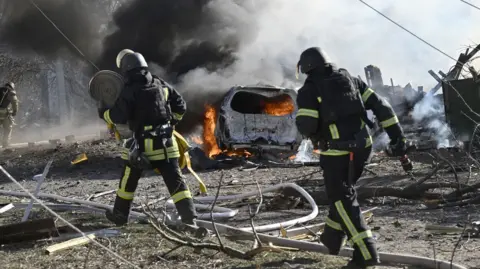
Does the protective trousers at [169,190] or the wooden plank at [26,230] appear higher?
the protective trousers at [169,190]

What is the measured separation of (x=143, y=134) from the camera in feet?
18.7

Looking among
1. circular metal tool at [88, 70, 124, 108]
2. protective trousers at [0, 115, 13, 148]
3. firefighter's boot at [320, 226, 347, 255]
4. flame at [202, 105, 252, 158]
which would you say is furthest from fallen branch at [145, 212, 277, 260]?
protective trousers at [0, 115, 13, 148]

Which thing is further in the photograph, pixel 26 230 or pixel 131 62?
pixel 131 62

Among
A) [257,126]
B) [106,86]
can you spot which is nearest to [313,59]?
[106,86]

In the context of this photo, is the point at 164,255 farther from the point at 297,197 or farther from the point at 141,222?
the point at 297,197

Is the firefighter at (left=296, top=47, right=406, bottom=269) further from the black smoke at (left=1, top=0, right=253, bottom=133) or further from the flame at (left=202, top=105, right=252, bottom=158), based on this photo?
the black smoke at (left=1, top=0, right=253, bottom=133)

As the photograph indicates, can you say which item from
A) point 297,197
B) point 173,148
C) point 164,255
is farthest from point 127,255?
point 297,197

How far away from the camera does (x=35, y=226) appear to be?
210 inches

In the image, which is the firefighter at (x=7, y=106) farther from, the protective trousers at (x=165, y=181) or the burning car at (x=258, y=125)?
the protective trousers at (x=165, y=181)

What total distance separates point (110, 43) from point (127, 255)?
14387mm

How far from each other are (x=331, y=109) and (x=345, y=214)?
753 millimetres

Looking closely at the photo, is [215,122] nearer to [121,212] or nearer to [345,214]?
[121,212]

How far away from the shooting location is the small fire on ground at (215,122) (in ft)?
42.5

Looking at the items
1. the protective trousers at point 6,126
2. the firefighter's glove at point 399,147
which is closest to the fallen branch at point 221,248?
the firefighter's glove at point 399,147
